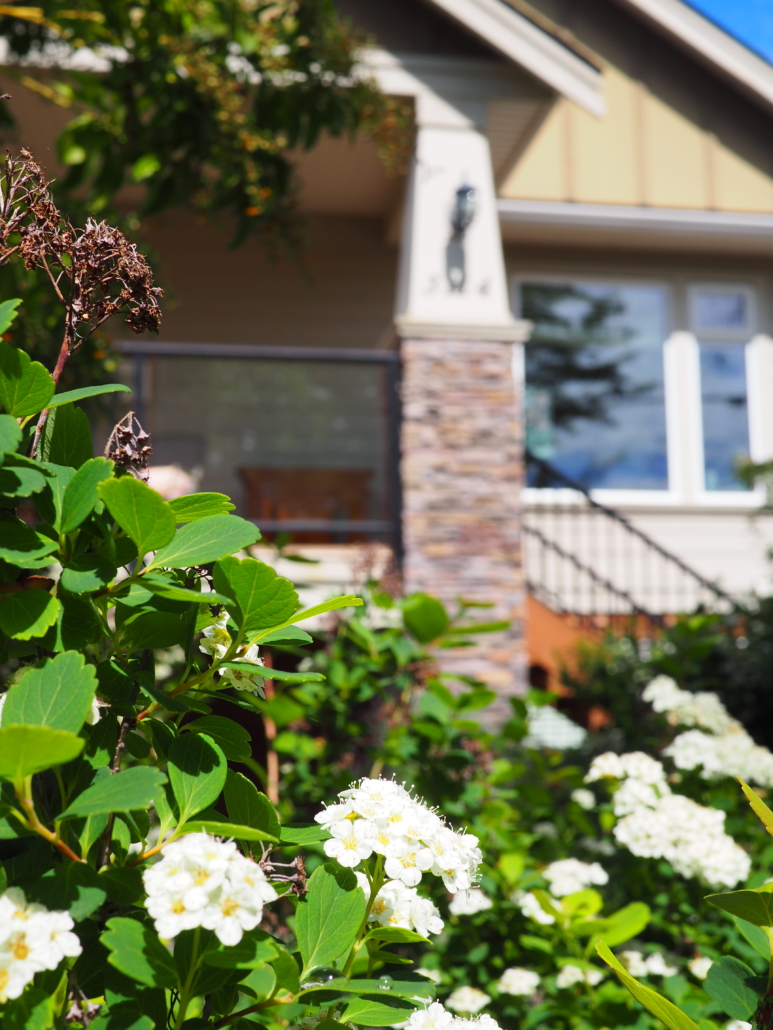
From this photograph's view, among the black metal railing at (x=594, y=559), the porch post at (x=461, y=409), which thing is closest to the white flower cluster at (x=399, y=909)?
the porch post at (x=461, y=409)

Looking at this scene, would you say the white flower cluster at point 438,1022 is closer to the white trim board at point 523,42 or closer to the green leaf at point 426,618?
the green leaf at point 426,618

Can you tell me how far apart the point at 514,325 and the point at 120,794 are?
5.32 metres

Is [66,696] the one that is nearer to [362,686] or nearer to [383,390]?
[362,686]

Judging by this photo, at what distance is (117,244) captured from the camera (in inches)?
37.0

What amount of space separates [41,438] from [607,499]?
8.14m

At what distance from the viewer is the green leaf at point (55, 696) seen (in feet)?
2.30

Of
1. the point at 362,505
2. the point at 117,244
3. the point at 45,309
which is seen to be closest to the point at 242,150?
the point at 45,309

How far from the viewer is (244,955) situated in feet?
2.36

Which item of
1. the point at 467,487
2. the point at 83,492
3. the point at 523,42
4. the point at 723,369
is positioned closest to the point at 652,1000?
the point at 83,492

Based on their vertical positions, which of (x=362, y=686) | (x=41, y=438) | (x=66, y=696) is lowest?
(x=362, y=686)

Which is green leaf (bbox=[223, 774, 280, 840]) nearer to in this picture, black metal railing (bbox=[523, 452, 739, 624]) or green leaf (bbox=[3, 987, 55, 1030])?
green leaf (bbox=[3, 987, 55, 1030])

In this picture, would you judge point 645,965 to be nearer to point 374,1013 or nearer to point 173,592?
point 374,1013

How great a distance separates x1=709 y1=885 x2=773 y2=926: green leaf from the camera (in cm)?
91

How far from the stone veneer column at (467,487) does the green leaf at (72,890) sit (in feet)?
15.3
